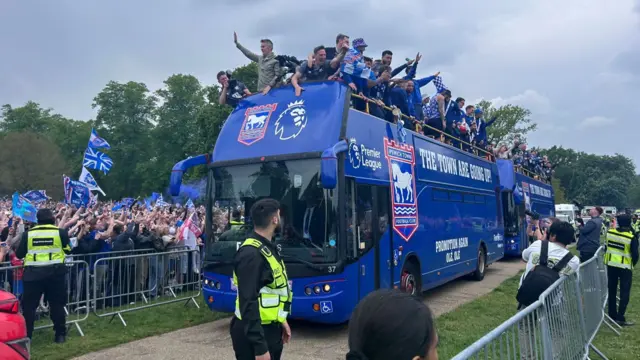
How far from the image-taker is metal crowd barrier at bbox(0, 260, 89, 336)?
7.67 meters

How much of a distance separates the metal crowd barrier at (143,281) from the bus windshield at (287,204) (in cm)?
213

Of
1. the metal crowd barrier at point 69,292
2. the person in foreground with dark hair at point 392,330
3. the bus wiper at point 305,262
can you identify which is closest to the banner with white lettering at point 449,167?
the bus wiper at point 305,262

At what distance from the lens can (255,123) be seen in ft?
26.6

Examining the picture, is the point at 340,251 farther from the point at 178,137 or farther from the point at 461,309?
the point at 178,137

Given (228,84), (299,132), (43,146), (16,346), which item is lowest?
(16,346)

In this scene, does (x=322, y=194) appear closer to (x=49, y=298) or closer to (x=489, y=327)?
(x=489, y=327)

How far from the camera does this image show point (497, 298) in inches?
431

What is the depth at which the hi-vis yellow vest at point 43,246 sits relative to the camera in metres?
7.10

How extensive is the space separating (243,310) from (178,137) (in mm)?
54384

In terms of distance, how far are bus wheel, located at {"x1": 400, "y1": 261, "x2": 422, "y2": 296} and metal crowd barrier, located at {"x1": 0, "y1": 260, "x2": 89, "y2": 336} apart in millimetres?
5155

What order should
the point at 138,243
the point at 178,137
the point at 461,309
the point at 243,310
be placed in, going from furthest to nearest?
the point at 178,137 → the point at 138,243 → the point at 461,309 → the point at 243,310

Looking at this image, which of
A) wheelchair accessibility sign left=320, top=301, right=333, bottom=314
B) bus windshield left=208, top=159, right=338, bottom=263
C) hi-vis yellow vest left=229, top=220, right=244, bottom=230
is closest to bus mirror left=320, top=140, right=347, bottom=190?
bus windshield left=208, top=159, right=338, bottom=263

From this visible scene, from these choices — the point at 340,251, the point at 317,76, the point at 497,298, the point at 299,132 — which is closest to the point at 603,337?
the point at 497,298

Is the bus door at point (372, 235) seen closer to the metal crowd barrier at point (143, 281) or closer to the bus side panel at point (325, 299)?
the bus side panel at point (325, 299)
